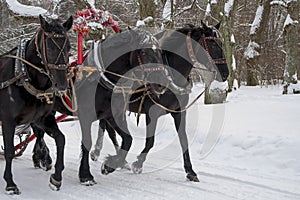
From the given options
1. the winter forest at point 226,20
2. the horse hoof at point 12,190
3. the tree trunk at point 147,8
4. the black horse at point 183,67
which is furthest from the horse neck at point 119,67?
the tree trunk at point 147,8

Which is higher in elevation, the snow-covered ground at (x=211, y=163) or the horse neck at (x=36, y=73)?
the horse neck at (x=36, y=73)

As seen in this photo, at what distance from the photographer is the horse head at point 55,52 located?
3.98 m

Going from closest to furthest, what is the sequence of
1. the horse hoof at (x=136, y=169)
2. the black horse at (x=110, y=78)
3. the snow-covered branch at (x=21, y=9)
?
the black horse at (x=110, y=78) → the horse hoof at (x=136, y=169) → the snow-covered branch at (x=21, y=9)

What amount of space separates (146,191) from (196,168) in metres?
1.51

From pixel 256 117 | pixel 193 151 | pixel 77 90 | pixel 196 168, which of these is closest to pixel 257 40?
pixel 256 117

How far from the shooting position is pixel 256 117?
8.51 meters

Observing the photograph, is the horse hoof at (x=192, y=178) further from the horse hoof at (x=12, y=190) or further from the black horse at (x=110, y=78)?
the horse hoof at (x=12, y=190)

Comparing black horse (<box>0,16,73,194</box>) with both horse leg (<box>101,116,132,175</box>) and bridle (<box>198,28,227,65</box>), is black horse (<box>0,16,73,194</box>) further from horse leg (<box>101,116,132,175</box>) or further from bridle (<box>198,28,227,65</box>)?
bridle (<box>198,28,227,65</box>)

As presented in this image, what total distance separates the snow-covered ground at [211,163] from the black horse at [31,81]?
0.72m

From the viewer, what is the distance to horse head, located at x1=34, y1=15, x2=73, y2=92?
3977 mm

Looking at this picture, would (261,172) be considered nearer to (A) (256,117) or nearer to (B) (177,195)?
(B) (177,195)

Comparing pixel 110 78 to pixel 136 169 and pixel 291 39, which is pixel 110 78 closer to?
pixel 136 169

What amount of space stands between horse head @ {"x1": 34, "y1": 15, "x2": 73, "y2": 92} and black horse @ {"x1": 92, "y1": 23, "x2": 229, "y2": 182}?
5.25ft

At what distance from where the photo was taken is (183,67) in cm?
532
